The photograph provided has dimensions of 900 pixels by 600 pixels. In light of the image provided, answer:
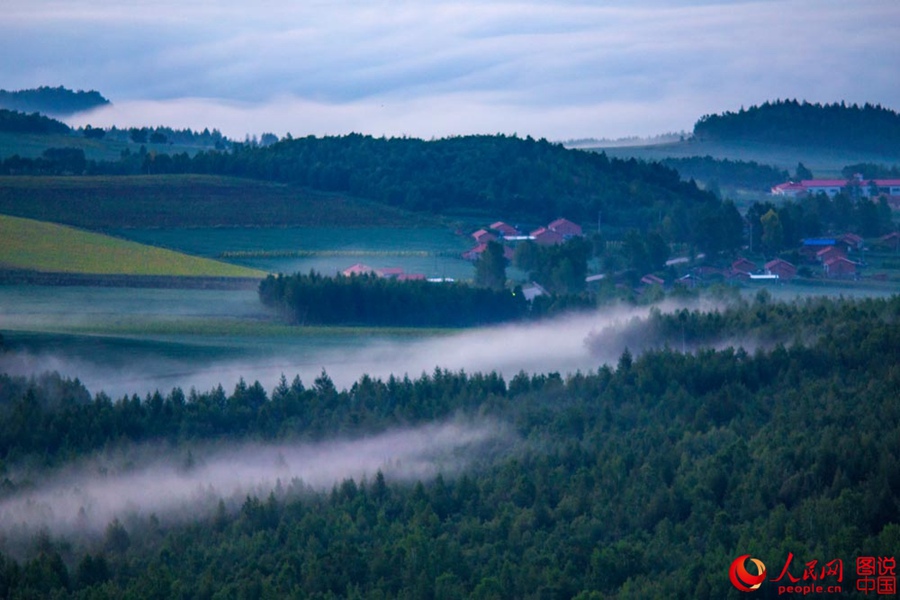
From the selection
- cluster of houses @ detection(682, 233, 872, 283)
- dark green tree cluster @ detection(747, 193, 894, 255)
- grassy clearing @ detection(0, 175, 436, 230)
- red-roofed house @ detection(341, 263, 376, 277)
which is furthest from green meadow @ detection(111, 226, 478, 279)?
dark green tree cluster @ detection(747, 193, 894, 255)

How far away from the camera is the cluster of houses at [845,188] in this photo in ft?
446

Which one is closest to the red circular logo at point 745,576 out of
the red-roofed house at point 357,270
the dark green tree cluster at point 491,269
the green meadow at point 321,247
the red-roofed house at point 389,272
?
the red-roofed house at point 357,270

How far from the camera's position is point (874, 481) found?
39969mm

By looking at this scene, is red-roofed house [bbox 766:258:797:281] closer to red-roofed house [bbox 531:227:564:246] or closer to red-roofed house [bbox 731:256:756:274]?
red-roofed house [bbox 731:256:756:274]

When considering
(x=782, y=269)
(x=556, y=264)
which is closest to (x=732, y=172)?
(x=782, y=269)

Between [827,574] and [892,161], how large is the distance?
14791cm

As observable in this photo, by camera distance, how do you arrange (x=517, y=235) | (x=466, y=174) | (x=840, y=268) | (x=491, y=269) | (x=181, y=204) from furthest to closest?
(x=466, y=174), (x=517, y=235), (x=181, y=204), (x=840, y=268), (x=491, y=269)

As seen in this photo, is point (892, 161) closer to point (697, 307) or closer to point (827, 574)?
point (697, 307)

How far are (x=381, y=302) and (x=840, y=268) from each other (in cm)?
3105

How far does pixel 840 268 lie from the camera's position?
312 feet

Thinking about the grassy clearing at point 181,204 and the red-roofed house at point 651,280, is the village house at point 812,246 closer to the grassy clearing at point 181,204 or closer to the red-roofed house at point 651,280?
the red-roofed house at point 651,280

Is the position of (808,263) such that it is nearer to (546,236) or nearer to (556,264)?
(556,264)

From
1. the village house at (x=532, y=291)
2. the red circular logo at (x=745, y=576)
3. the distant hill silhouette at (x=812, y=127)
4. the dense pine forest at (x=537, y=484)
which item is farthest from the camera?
the distant hill silhouette at (x=812, y=127)

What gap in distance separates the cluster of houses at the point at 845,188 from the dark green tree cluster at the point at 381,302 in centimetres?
6006
